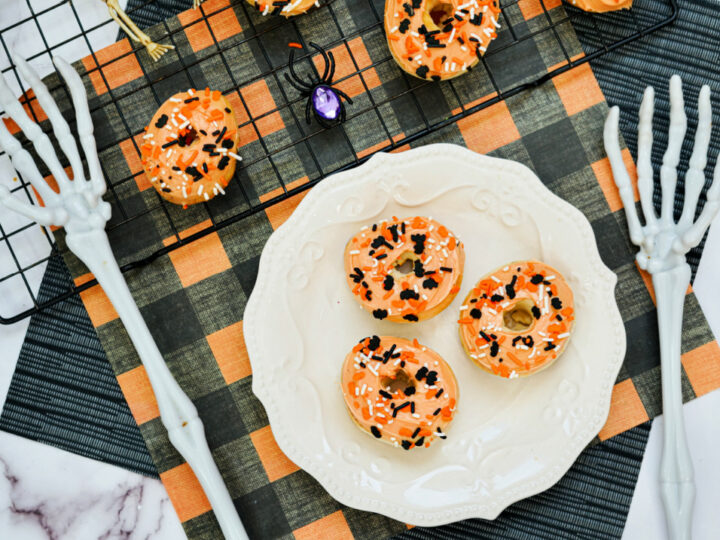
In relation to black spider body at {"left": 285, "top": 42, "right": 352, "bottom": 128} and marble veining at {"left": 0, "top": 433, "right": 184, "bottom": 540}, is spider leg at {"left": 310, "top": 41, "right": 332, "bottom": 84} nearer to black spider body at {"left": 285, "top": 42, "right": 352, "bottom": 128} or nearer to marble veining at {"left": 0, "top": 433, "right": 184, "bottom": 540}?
black spider body at {"left": 285, "top": 42, "right": 352, "bottom": 128}

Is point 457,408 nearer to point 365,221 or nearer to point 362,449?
point 362,449

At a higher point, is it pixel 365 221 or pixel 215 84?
pixel 215 84

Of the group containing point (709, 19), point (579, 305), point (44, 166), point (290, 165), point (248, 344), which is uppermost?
point (44, 166)

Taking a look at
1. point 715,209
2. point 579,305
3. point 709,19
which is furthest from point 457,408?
point 709,19

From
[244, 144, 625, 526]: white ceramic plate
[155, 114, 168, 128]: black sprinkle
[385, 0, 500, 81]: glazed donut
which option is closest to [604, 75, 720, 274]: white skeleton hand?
[244, 144, 625, 526]: white ceramic plate

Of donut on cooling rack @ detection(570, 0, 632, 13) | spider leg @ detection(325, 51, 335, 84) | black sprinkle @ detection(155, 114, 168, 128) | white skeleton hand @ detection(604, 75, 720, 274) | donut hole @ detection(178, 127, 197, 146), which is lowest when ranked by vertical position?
white skeleton hand @ detection(604, 75, 720, 274)

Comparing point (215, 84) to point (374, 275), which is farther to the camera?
point (215, 84)

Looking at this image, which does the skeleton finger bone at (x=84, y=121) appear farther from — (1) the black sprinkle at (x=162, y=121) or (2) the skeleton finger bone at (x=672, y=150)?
(2) the skeleton finger bone at (x=672, y=150)

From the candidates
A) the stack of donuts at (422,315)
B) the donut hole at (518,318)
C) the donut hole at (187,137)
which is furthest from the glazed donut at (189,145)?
the donut hole at (518,318)
